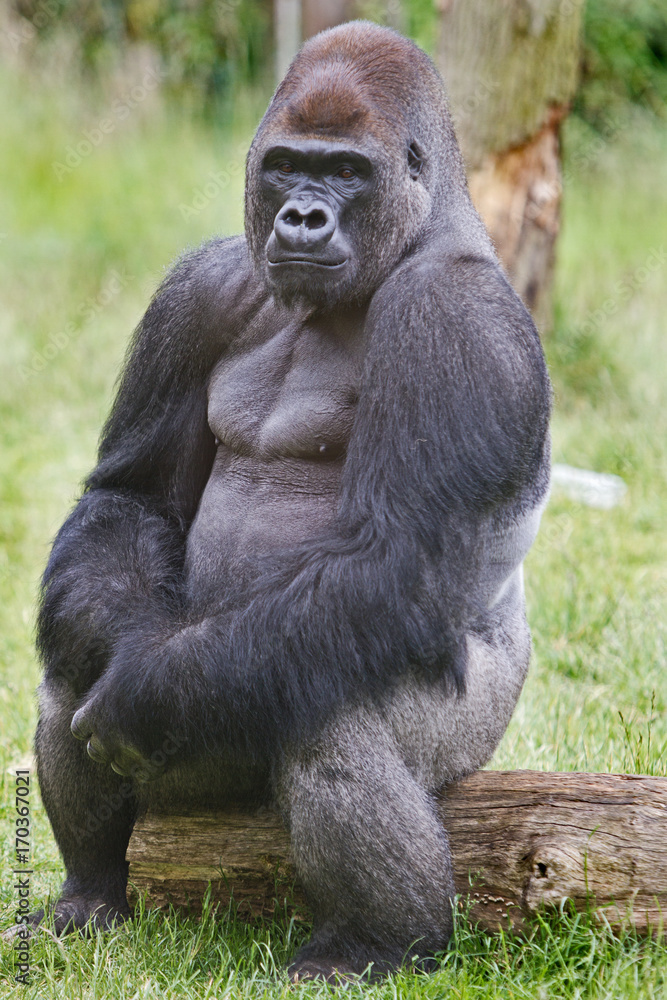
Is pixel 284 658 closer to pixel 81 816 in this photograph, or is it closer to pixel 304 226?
pixel 81 816

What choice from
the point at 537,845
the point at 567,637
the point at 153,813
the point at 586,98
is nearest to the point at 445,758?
the point at 537,845

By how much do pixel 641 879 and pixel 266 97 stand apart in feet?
33.4

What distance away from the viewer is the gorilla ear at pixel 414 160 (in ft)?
8.98

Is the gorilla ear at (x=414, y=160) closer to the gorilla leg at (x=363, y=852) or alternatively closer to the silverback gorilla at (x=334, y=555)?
the silverback gorilla at (x=334, y=555)

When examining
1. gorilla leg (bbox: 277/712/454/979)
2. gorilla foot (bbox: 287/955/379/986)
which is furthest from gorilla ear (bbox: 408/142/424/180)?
gorilla foot (bbox: 287/955/379/986)

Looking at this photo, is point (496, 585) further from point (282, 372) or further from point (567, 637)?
point (567, 637)

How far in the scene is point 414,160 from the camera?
2756 mm

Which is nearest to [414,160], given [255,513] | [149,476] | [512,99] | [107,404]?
[255,513]

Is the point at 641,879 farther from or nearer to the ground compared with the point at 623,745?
farther from the ground

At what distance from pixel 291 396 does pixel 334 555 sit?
0.50 meters

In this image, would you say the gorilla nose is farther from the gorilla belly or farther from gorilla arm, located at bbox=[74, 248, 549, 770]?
the gorilla belly

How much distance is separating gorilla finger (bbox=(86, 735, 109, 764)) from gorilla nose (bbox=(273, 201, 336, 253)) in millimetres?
1206

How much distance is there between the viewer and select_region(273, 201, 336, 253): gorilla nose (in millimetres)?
2555

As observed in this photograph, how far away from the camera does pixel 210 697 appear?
8.36ft
